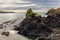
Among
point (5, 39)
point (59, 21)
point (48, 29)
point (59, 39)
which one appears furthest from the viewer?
point (59, 21)

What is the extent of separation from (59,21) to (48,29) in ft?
66.0

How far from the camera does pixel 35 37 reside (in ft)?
242

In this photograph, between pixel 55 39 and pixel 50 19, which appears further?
pixel 50 19

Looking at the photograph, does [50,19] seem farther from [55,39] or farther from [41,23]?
[55,39]

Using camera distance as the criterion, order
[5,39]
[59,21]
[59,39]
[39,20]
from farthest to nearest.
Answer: [59,21] < [39,20] < [5,39] < [59,39]

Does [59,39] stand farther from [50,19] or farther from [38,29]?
[50,19]

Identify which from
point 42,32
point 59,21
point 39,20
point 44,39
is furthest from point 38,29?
point 59,21

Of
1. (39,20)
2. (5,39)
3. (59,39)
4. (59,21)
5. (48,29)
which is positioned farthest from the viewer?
(59,21)

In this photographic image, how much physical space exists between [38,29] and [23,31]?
6244mm

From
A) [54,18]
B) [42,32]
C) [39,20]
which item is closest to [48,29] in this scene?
[42,32]

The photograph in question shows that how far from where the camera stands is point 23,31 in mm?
81625

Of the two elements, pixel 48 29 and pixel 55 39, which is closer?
pixel 55 39

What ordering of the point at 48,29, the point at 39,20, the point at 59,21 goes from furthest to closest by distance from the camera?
1. the point at 59,21
2. the point at 39,20
3. the point at 48,29

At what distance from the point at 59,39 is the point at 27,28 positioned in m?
21.2
